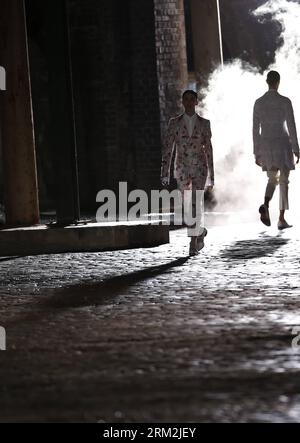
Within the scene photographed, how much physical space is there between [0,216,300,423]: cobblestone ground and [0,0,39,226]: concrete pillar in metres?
2.04

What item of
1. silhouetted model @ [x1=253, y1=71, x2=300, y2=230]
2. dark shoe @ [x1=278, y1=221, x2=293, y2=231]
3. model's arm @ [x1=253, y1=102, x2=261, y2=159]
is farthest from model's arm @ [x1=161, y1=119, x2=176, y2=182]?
dark shoe @ [x1=278, y1=221, x2=293, y2=231]

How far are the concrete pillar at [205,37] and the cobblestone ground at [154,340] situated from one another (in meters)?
8.67

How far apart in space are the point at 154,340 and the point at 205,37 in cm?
1326

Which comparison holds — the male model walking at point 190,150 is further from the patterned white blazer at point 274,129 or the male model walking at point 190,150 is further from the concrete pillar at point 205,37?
the concrete pillar at point 205,37

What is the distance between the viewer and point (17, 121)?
39.8 feet

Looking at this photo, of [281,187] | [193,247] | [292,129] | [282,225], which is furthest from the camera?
[282,225]

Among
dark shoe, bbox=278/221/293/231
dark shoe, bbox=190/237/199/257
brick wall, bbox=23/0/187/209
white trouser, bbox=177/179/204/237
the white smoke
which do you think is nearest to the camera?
dark shoe, bbox=190/237/199/257

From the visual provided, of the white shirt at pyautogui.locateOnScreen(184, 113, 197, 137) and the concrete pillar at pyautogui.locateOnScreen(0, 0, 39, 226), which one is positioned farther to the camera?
the concrete pillar at pyautogui.locateOnScreen(0, 0, 39, 226)

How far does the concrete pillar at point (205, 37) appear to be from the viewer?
18641mm

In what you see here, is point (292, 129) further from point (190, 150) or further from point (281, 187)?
point (190, 150)

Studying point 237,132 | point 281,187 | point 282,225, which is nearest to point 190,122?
point 281,187

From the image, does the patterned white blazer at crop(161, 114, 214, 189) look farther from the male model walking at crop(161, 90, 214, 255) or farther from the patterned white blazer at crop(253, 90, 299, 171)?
the patterned white blazer at crop(253, 90, 299, 171)

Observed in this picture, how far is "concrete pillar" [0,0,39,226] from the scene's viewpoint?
1200cm

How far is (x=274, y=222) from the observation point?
14219 millimetres
